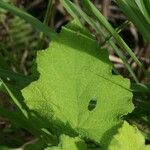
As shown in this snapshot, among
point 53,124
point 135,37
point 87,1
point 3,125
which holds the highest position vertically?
Answer: point 87,1

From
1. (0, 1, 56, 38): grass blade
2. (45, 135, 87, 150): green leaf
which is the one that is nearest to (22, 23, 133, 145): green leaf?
(45, 135, 87, 150): green leaf

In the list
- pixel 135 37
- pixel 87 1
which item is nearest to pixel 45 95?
pixel 87 1

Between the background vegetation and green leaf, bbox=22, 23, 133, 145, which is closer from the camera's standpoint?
green leaf, bbox=22, 23, 133, 145

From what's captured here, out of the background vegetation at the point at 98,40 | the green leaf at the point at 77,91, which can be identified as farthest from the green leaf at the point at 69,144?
the background vegetation at the point at 98,40

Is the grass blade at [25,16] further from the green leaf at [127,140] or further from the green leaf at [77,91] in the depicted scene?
the green leaf at [127,140]

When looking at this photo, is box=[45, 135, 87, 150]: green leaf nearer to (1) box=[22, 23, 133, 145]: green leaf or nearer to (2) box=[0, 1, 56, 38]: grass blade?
(1) box=[22, 23, 133, 145]: green leaf

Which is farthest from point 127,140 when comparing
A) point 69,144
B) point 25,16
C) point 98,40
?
point 98,40

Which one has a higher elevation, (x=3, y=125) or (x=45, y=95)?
(x=45, y=95)

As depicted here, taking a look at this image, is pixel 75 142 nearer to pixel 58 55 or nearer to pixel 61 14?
pixel 58 55
